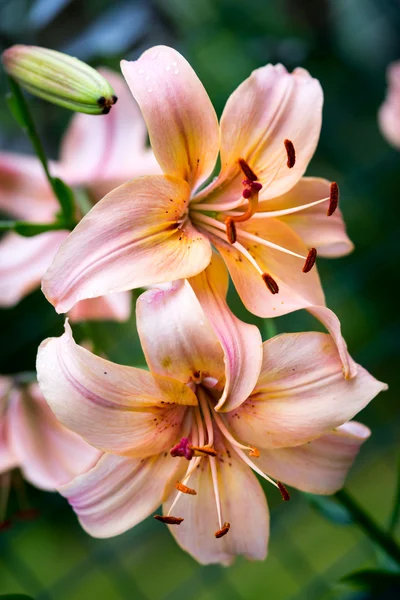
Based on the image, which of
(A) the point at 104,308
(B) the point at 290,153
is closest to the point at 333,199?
(B) the point at 290,153

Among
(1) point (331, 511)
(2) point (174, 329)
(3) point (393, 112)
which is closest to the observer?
(2) point (174, 329)

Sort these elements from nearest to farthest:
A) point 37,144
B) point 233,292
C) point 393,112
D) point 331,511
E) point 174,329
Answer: point 174,329
point 37,144
point 331,511
point 393,112
point 233,292

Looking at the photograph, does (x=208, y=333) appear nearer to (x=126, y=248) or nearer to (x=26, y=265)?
(x=126, y=248)

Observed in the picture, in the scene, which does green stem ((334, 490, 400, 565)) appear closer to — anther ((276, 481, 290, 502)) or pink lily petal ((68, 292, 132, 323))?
anther ((276, 481, 290, 502))

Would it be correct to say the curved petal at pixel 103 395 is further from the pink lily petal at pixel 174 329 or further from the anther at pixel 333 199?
the anther at pixel 333 199

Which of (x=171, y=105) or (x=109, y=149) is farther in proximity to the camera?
(x=109, y=149)

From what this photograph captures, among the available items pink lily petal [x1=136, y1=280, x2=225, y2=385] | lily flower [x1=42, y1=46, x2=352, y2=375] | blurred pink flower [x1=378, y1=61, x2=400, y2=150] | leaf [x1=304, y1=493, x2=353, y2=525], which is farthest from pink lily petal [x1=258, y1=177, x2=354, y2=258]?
blurred pink flower [x1=378, y1=61, x2=400, y2=150]

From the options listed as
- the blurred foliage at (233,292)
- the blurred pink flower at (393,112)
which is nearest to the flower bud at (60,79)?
the blurred pink flower at (393,112)
